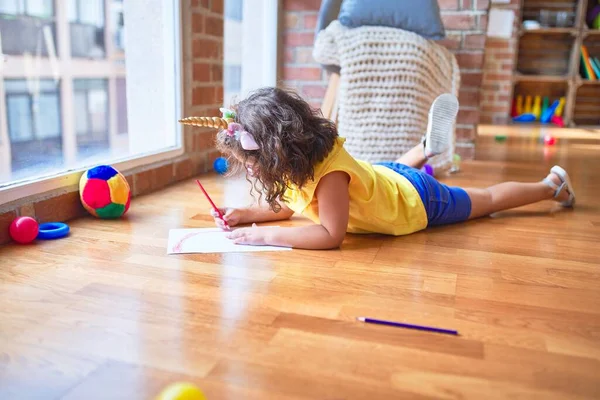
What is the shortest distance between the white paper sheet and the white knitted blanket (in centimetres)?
104

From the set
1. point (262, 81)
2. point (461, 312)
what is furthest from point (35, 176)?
point (262, 81)

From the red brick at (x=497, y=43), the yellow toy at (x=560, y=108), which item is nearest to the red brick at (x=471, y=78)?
the red brick at (x=497, y=43)

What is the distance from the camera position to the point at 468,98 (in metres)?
2.84

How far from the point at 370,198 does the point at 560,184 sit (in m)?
0.77

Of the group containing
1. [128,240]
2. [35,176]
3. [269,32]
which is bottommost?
[128,240]

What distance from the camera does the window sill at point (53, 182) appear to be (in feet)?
4.44

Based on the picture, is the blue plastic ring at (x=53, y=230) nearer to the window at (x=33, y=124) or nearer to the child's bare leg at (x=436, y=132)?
the window at (x=33, y=124)

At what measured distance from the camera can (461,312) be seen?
98 cm

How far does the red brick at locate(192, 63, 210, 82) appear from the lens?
2152 millimetres

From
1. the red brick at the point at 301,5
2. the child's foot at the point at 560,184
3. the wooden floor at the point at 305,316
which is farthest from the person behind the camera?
the red brick at the point at 301,5

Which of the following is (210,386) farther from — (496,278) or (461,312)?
(496,278)

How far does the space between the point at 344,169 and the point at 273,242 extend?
0.77 feet

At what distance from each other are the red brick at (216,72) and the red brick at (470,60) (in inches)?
46.4

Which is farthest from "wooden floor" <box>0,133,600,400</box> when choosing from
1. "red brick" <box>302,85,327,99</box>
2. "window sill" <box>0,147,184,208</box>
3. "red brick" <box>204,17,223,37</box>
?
"red brick" <box>302,85,327,99</box>
